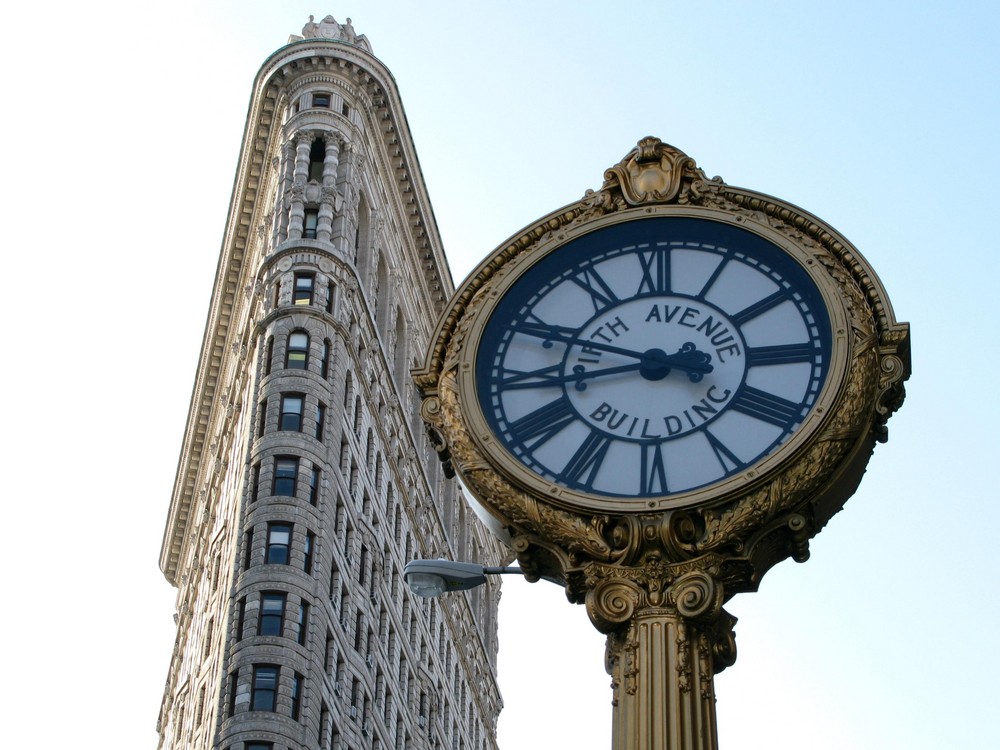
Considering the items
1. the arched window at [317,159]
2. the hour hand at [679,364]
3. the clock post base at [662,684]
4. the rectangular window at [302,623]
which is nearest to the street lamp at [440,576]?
the hour hand at [679,364]

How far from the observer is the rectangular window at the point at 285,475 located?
6425 centimetres

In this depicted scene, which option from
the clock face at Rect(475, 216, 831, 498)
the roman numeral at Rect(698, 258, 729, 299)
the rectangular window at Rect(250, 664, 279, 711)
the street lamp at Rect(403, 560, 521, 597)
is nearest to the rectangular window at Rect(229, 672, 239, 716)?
the rectangular window at Rect(250, 664, 279, 711)

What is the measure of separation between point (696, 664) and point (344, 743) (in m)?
55.0

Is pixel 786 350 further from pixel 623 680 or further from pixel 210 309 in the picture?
pixel 210 309

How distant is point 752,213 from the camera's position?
927cm

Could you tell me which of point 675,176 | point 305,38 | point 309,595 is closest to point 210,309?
point 305,38

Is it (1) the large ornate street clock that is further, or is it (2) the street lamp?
(2) the street lamp

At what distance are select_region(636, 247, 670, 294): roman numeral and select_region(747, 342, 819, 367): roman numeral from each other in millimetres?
671

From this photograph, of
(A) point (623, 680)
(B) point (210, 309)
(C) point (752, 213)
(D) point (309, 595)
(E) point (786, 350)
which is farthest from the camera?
(B) point (210, 309)

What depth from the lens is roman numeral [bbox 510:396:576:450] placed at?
28.3 feet

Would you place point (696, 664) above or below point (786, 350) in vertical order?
below

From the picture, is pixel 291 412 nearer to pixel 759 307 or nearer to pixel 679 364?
pixel 759 307

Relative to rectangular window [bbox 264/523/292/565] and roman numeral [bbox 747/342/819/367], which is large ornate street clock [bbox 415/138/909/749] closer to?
roman numeral [bbox 747/342/819/367]

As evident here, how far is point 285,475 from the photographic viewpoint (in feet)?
212
